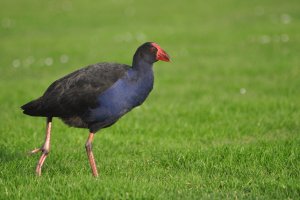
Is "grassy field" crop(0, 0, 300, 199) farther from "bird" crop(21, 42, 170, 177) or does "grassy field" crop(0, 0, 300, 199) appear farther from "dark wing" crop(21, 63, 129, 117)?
"dark wing" crop(21, 63, 129, 117)

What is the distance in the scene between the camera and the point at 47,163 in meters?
7.89

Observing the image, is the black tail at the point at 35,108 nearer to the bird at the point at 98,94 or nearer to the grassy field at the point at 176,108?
the bird at the point at 98,94

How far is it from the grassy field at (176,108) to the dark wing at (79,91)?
0.81m

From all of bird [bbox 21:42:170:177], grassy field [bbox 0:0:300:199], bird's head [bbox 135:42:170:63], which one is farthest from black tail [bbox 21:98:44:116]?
bird's head [bbox 135:42:170:63]

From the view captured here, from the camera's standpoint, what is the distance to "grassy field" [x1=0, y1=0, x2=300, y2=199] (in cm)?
667

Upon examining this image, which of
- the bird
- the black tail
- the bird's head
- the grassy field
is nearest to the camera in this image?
the grassy field

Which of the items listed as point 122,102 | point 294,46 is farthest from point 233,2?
point 122,102

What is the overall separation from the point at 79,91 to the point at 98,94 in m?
0.27

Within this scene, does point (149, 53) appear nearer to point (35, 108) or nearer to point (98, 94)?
point (98, 94)

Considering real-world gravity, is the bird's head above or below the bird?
above

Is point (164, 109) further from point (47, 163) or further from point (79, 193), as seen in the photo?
point (79, 193)

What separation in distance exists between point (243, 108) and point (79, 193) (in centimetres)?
565

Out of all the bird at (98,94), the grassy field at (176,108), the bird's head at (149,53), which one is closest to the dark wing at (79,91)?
the bird at (98,94)

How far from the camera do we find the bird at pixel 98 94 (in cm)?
692
